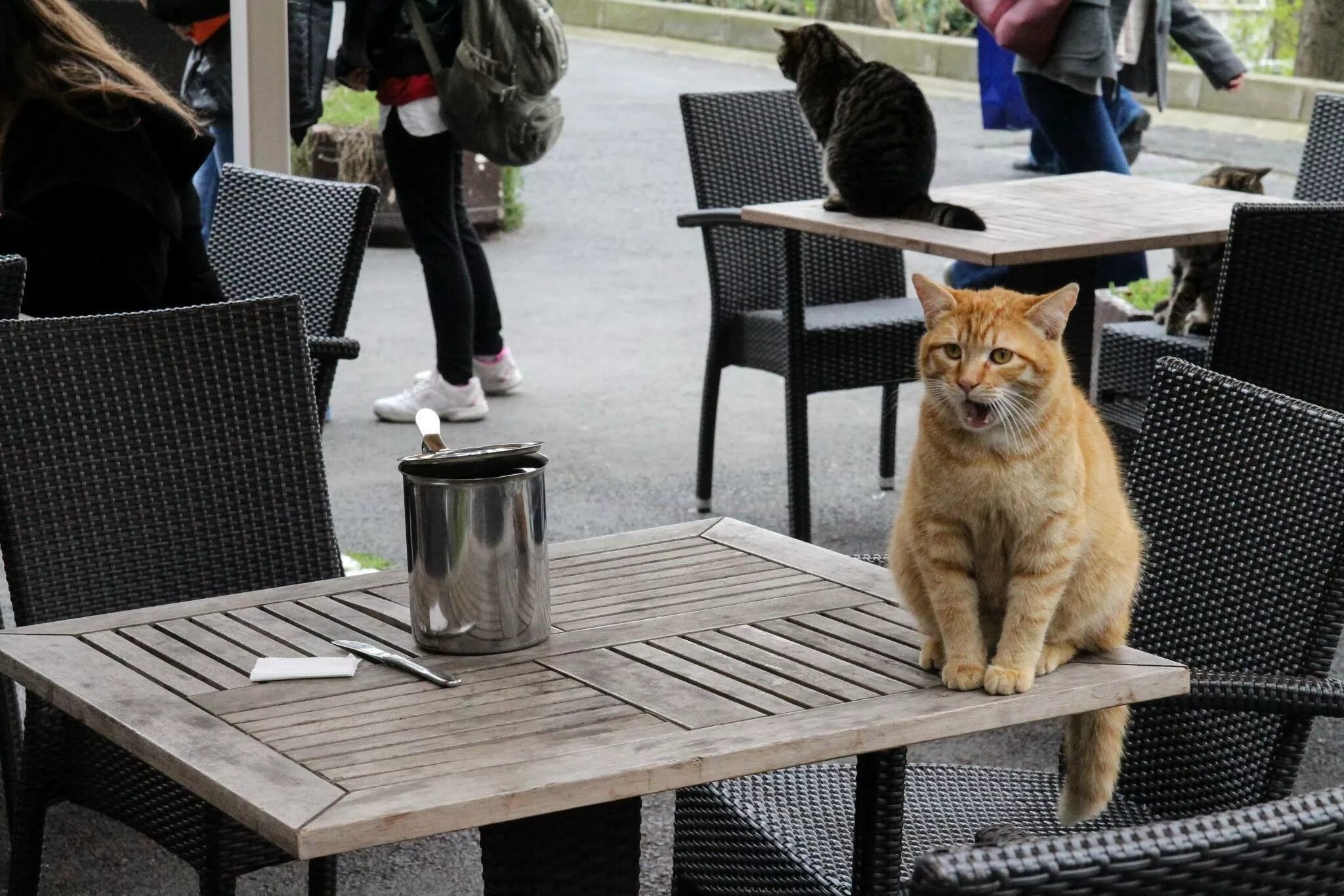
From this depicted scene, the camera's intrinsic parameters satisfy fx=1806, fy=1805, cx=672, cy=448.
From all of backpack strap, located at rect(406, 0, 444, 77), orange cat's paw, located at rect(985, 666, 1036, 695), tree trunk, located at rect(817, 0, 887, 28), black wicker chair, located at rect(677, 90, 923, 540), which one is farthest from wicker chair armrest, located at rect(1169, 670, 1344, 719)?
tree trunk, located at rect(817, 0, 887, 28)

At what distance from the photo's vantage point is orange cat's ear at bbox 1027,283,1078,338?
2.09 metres

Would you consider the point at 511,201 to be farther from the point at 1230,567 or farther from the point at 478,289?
the point at 1230,567

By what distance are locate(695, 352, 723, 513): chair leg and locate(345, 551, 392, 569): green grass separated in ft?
3.27

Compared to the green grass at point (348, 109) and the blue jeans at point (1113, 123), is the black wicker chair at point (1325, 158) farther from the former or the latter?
the green grass at point (348, 109)

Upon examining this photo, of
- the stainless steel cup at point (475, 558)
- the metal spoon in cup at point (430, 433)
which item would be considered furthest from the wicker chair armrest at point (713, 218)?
the stainless steel cup at point (475, 558)

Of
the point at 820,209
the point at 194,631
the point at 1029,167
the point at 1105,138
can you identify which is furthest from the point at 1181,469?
Result: the point at 1029,167

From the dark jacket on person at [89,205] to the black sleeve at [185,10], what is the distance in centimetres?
185

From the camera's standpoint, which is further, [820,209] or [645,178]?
[645,178]

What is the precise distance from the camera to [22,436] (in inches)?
105

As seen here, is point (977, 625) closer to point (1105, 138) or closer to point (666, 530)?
point (666, 530)

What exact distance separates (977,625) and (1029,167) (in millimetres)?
9228

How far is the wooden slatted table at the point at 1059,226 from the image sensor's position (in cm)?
429

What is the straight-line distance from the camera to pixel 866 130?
4.76 m

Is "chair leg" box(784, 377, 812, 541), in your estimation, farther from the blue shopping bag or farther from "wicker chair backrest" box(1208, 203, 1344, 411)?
the blue shopping bag
